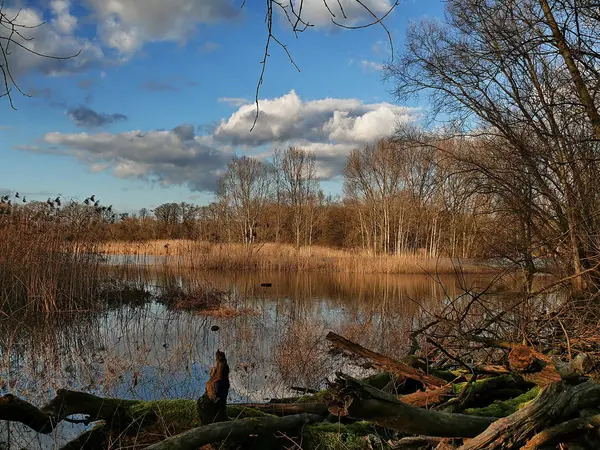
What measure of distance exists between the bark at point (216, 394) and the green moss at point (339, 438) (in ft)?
1.74

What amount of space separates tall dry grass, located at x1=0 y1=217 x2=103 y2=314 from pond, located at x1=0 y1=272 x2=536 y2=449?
57 centimetres

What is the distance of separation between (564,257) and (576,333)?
270 centimetres

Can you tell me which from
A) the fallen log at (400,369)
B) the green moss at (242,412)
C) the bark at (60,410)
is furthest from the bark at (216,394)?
the fallen log at (400,369)

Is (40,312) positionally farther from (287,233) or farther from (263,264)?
(287,233)

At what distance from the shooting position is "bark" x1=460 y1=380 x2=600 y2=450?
6.79 ft

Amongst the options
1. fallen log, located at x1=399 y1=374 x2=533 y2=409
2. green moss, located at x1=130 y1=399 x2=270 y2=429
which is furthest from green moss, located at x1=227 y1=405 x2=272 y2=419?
fallen log, located at x1=399 y1=374 x2=533 y2=409

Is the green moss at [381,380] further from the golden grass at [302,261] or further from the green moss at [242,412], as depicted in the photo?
the golden grass at [302,261]

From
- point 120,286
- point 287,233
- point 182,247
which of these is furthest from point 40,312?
point 287,233

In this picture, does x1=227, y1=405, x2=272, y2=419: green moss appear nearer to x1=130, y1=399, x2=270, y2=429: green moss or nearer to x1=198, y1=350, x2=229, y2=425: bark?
x1=130, y1=399, x2=270, y2=429: green moss

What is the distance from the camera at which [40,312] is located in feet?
33.4

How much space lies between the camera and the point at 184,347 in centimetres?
754

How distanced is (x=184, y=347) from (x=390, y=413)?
5961 millimetres

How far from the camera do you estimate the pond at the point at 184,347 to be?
5.31 meters

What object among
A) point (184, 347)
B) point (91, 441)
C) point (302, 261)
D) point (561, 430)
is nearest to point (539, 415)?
point (561, 430)
